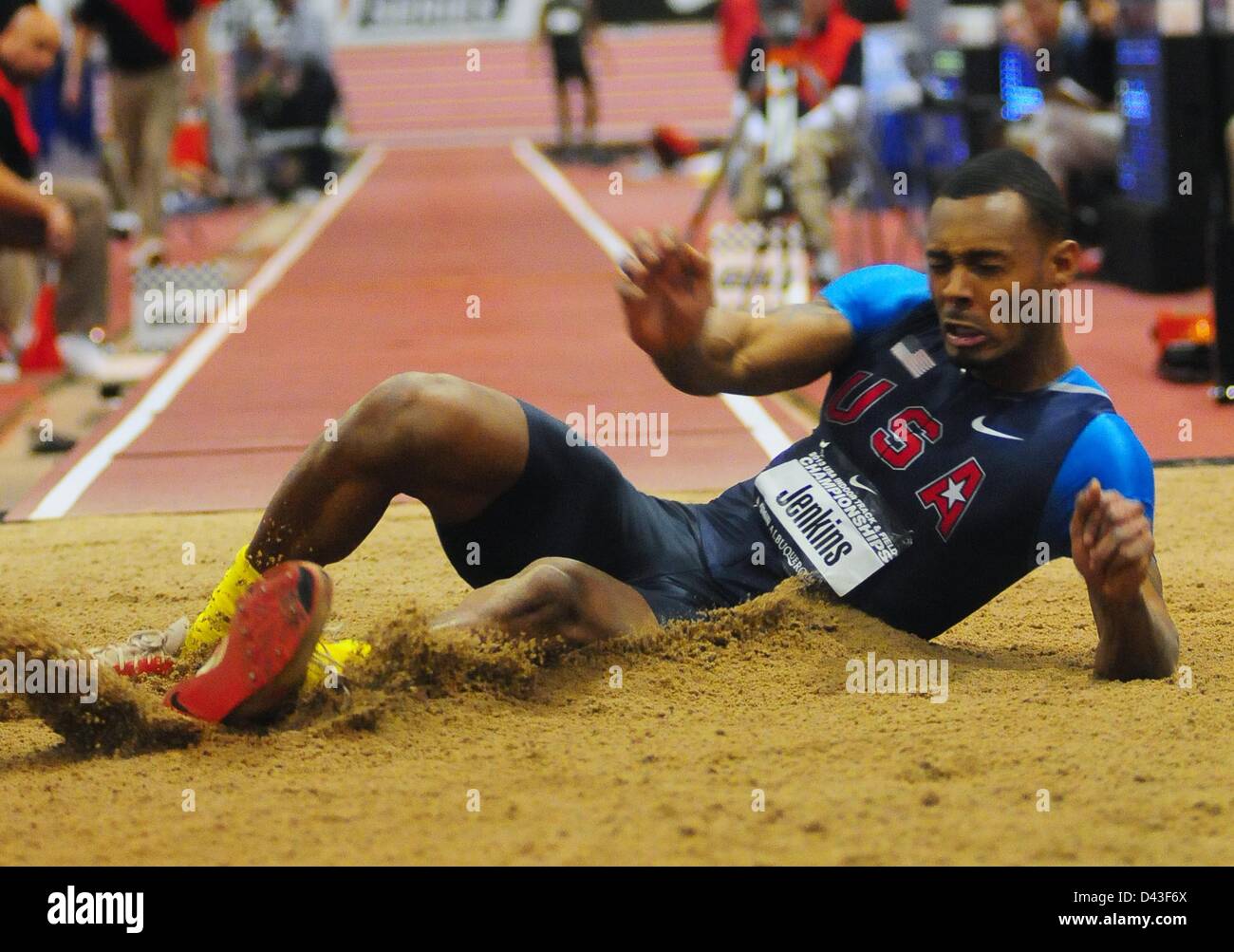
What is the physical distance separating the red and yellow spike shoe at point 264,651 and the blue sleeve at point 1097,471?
1.42m

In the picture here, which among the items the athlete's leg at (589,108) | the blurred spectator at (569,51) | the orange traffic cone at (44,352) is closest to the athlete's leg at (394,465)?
the orange traffic cone at (44,352)

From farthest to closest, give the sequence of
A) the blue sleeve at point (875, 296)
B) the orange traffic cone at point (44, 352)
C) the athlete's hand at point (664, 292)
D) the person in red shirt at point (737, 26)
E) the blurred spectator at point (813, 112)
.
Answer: the person in red shirt at point (737, 26)
the blurred spectator at point (813, 112)
the orange traffic cone at point (44, 352)
the blue sleeve at point (875, 296)
the athlete's hand at point (664, 292)

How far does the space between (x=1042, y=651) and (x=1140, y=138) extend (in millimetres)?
7507

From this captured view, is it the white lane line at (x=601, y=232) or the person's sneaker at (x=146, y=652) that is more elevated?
the person's sneaker at (x=146, y=652)

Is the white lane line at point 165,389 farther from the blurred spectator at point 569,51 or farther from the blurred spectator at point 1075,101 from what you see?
the blurred spectator at point 569,51

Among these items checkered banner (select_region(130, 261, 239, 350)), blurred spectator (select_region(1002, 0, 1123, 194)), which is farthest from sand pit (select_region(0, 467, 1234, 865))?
blurred spectator (select_region(1002, 0, 1123, 194))

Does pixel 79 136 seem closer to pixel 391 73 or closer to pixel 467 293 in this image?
pixel 467 293

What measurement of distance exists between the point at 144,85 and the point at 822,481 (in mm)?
9054

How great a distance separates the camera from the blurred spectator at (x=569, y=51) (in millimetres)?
22953

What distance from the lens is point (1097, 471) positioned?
11.1 ft

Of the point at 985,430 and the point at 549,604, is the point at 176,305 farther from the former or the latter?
the point at 985,430

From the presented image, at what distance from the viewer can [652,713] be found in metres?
3.51
